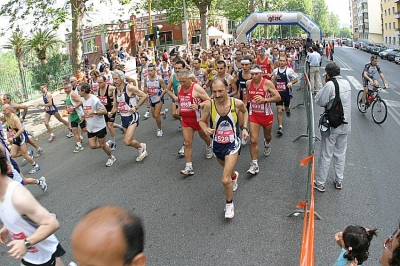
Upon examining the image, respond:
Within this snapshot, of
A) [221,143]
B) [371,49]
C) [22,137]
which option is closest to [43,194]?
[22,137]

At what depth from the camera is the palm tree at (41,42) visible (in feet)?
75.3

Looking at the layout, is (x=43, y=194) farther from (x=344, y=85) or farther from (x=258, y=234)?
(x=344, y=85)

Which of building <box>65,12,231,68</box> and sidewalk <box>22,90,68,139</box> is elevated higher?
building <box>65,12,231,68</box>

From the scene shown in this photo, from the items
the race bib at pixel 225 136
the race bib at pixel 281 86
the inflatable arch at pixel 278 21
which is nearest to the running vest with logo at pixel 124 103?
the race bib at pixel 225 136

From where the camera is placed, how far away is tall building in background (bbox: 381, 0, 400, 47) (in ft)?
202

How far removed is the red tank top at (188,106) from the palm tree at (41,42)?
744 inches

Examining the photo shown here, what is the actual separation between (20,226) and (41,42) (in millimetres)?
23178

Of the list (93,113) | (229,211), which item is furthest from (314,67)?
(229,211)

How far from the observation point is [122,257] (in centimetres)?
146

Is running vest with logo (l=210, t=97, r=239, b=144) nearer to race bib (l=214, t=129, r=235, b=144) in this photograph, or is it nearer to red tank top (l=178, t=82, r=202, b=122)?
race bib (l=214, t=129, r=235, b=144)

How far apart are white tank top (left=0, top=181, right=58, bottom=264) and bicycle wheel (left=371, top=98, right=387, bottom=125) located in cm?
943

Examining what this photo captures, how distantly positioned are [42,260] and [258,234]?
277 centimetres

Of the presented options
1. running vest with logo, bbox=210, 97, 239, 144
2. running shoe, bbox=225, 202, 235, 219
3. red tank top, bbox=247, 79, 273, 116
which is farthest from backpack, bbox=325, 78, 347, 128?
running shoe, bbox=225, 202, 235, 219

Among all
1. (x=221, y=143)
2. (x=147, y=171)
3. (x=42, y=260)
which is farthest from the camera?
(x=147, y=171)
